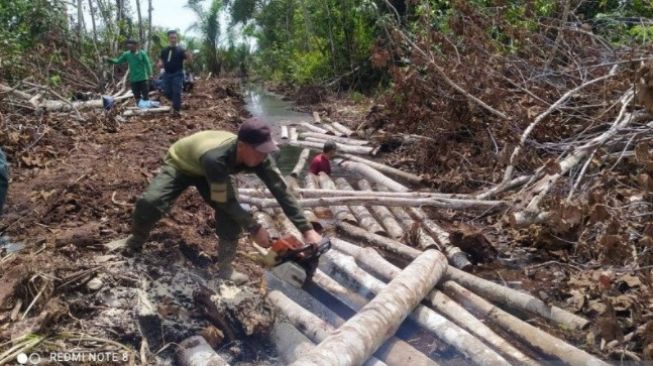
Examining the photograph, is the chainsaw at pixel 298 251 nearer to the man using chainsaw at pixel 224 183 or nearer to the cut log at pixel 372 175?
the man using chainsaw at pixel 224 183

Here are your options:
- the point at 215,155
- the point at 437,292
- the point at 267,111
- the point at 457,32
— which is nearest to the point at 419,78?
the point at 457,32

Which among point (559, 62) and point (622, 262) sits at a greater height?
Result: point (559, 62)

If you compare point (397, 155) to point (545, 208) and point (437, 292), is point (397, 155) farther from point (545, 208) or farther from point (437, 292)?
point (437, 292)

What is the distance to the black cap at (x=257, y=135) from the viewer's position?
3566 mm

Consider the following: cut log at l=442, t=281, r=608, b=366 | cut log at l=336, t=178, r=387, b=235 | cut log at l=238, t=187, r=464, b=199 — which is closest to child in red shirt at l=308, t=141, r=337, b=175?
cut log at l=238, t=187, r=464, b=199

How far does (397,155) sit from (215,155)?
6047 millimetres

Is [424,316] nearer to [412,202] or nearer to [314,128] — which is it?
[412,202]

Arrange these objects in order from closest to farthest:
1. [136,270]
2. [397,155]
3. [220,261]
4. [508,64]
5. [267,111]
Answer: [136,270]
[220,261]
[508,64]
[397,155]
[267,111]

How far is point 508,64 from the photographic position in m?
7.59

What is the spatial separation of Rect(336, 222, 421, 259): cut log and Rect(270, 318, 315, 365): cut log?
159 cm

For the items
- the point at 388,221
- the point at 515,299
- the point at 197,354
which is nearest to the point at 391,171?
the point at 388,221

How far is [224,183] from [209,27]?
2705 centimetres

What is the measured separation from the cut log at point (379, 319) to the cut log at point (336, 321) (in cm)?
9

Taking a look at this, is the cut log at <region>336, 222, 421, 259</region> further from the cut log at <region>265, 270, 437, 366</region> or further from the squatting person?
the squatting person
